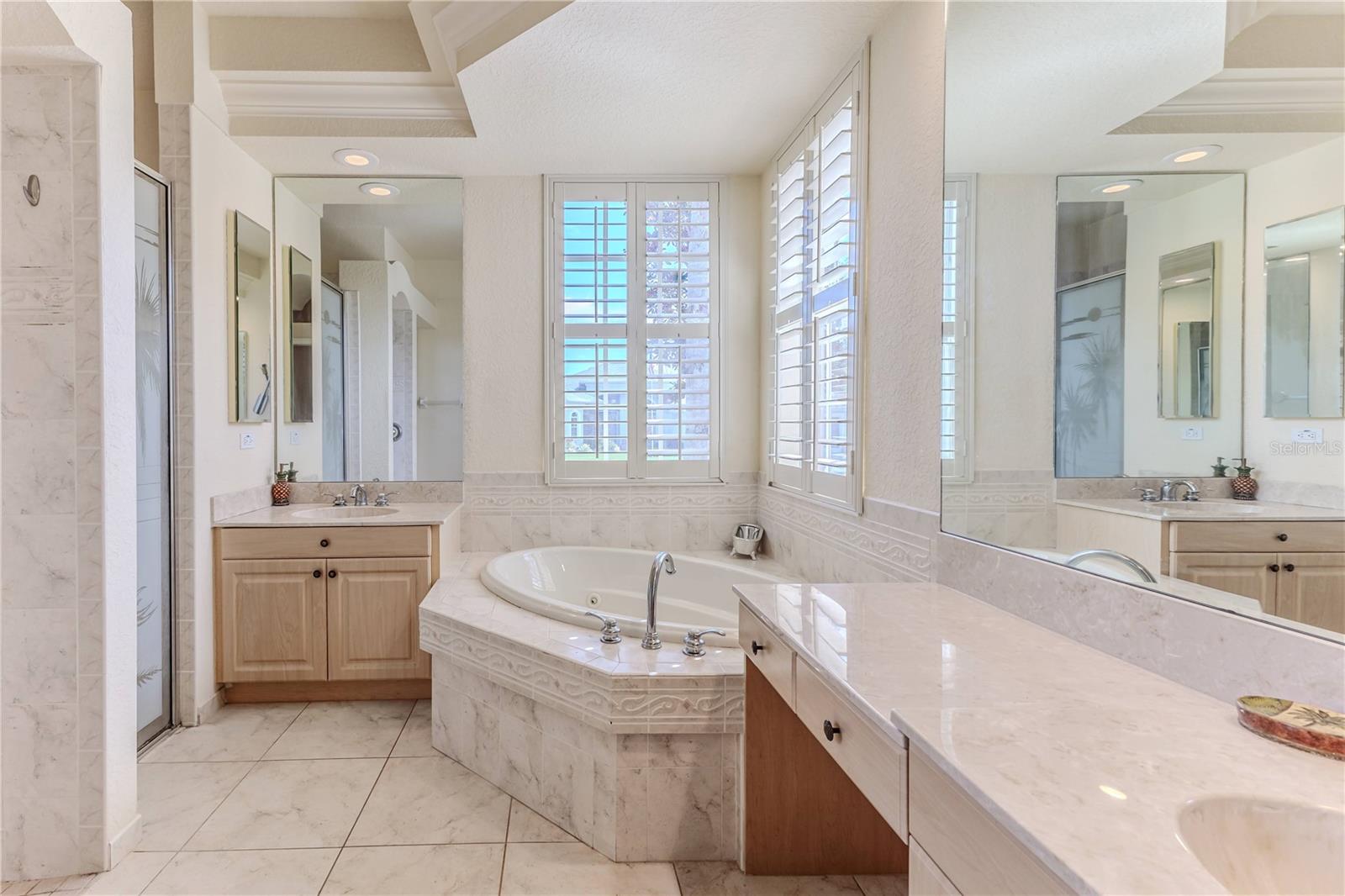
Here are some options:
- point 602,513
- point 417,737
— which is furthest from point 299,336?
point 417,737

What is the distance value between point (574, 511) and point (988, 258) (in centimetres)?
234

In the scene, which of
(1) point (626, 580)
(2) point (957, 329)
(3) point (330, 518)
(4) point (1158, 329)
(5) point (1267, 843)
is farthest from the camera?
(1) point (626, 580)

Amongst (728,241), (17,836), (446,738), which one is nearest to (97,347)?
(17,836)

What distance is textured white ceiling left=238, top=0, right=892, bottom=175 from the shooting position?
6.68 feet

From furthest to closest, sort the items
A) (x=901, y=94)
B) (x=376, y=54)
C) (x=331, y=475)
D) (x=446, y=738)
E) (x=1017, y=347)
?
(x=331, y=475)
(x=376, y=54)
(x=446, y=738)
(x=901, y=94)
(x=1017, y=347)

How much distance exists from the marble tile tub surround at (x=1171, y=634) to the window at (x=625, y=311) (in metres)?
2.08

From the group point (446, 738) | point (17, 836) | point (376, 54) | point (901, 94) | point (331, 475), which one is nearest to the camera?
point (17, 836)

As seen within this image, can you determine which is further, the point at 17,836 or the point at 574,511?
the point at 574,511

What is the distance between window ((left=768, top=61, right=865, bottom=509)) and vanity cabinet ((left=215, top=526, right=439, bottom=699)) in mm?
1649

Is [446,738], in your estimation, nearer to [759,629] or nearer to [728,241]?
[759,629]

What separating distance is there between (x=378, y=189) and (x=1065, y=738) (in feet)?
11.6

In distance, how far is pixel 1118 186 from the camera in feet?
3.82

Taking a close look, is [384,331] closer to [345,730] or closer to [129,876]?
[345,730]

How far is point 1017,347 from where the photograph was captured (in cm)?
145
